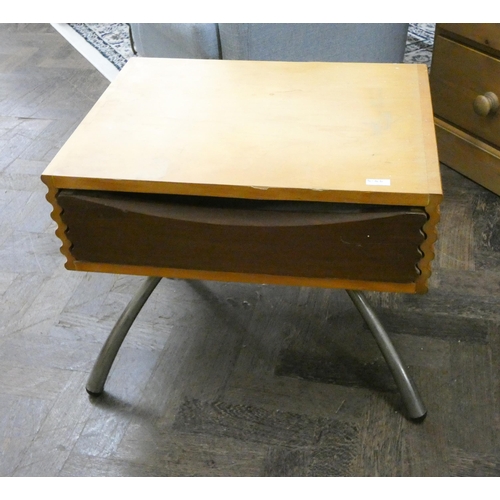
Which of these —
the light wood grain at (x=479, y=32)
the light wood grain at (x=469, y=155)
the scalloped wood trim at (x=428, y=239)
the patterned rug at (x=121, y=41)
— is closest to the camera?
the scalloped wood trim at (x=428, y=239)

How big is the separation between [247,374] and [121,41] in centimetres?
158

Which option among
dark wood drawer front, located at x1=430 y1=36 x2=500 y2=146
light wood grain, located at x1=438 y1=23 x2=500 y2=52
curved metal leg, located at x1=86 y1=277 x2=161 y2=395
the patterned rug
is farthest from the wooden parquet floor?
the patterned rug

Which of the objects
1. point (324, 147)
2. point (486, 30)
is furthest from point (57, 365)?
point (486, 30)

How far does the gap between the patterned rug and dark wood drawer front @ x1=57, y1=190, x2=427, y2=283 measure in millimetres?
1360

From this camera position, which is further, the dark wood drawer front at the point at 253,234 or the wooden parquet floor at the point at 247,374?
the wooden parquet floor at the point at 247,374

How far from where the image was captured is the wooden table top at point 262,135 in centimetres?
70

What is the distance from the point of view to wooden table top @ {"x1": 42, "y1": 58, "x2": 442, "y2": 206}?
0.70m

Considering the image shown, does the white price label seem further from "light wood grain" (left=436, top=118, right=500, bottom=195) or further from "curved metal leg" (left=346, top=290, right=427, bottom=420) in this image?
"light wood grain" (left=436, top=118, right=500, bottom=195)

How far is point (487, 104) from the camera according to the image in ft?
4.13

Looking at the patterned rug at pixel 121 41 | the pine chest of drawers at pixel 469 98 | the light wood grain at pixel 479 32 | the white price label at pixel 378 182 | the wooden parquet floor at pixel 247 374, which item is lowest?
the wooden parquet floor at pixel 247 374

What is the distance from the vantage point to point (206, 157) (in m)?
0.74

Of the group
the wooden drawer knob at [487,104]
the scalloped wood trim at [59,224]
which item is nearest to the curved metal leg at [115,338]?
the scalloped wood trim at [59,224]

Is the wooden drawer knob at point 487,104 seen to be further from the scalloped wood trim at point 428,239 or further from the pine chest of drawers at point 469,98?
the scalloped wood trim at point 428,239

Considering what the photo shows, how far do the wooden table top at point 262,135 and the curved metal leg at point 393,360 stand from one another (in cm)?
24
